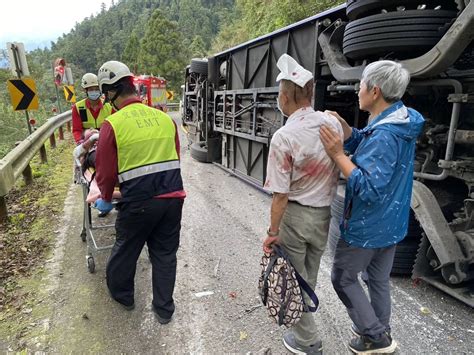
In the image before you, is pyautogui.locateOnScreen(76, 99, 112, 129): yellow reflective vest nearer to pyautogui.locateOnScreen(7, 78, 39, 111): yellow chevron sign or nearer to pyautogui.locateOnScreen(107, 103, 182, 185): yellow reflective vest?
pyautogui.locateOnScreen(107, 103, 182, 185): yellow reflective vest

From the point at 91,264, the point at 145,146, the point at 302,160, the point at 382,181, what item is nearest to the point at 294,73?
the point at 302,160

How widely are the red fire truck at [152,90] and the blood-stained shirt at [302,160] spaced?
16.2m

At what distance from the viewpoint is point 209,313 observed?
291 centimetres

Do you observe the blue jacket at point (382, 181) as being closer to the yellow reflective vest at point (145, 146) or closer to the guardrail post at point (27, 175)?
the yellow reflective vest at point (145, 146)

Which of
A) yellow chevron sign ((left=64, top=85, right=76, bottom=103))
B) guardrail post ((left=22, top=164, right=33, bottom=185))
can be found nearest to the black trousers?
guardrail post ((left=22, top=164, right=33, bottom=185))

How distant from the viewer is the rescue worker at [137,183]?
8.25 ft

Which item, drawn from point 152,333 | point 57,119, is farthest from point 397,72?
point 57,119

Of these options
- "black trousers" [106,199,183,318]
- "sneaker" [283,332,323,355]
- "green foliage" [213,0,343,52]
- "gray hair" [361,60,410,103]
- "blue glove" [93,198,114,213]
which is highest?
"green foliage" [213,0,343,52]

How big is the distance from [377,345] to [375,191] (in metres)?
1.15

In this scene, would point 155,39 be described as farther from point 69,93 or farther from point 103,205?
point 103,205

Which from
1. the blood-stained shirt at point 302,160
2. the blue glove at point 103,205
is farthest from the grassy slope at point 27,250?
the blood-stained shirt at point 302,160

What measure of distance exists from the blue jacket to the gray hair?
0.26ft

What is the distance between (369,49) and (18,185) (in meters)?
5.93

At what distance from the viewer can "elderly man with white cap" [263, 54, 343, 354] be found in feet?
6.77
